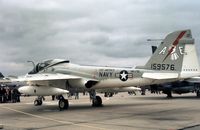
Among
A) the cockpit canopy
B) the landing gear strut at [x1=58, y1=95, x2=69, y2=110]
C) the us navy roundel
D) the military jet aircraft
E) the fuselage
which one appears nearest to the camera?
the military jet aircraft

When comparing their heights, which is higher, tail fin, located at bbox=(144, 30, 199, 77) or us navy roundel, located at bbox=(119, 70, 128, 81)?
tail fin, located at bbox=(144, 30, 199, 77)

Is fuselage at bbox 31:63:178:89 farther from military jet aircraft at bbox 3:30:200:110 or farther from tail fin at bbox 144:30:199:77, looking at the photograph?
tail fin at bbox 144:30:199:77

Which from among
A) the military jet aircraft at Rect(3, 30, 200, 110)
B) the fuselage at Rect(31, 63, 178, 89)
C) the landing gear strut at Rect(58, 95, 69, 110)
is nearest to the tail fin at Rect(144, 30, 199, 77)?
the military jet aircraft at Rect(3, 30, 200, 110)

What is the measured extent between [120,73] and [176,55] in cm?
337

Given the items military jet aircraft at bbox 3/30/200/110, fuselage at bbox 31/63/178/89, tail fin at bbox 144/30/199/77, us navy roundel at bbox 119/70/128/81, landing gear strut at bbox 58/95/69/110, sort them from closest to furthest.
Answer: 1. tail fin at bbox 144/30/199/77
2. military jet aircraft at bbox 3/30/200/110
3. fuselage at bbox 31/63/178/89
4. us navy roundel at bbox 119/70/128/81
5. landing gear strut at bbox 58/95/69/110

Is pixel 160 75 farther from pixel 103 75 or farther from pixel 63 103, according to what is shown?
pixel 63 103

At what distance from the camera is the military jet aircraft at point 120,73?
18984 millimetres

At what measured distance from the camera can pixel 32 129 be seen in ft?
39.6

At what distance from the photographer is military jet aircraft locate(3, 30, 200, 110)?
1898 centimetres

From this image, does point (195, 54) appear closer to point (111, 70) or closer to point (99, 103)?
point (111, 70)

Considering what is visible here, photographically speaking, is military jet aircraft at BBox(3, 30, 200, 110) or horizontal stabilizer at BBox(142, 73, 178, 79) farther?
military jet aircraft at BBox(3, 30, 200, 110)

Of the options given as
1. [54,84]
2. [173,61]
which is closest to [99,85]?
[54,84]

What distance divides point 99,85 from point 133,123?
26.3ft

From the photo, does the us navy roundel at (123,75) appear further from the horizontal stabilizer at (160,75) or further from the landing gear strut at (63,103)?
the landing gear strut at (63,103)
